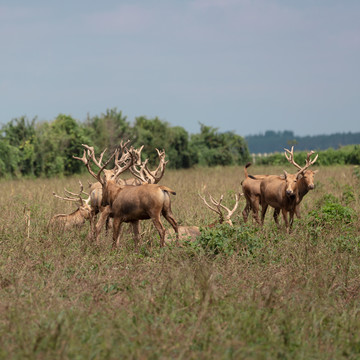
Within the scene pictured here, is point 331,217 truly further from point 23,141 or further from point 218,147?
point 218,147

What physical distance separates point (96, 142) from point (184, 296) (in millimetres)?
25642

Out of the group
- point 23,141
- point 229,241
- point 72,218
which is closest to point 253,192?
point 229,241

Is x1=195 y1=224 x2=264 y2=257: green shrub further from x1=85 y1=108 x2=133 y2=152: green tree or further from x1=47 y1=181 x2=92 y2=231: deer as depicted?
x1=85 y1=108 x2=133 y2=152: green tree

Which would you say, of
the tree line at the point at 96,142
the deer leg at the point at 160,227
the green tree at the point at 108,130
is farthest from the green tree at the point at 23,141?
the deer leg at the point at 160,227

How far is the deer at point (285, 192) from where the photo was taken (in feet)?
32.8

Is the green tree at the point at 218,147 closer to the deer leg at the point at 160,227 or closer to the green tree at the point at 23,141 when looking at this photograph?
the green tree at the point at 23,141

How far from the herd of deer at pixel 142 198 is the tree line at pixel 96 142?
621 inches

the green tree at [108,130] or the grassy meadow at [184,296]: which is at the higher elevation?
the green tree at [108,130]

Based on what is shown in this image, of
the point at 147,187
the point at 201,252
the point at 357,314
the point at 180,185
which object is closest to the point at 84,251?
the point at 147,187

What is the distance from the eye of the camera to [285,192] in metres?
10.2

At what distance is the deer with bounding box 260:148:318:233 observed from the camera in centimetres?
1001

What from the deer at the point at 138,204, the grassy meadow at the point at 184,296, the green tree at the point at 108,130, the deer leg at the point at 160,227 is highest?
the green tree at the point at 108,130

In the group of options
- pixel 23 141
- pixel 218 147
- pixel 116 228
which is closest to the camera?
pixel 116 228

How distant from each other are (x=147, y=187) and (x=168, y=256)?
115 centimetres
